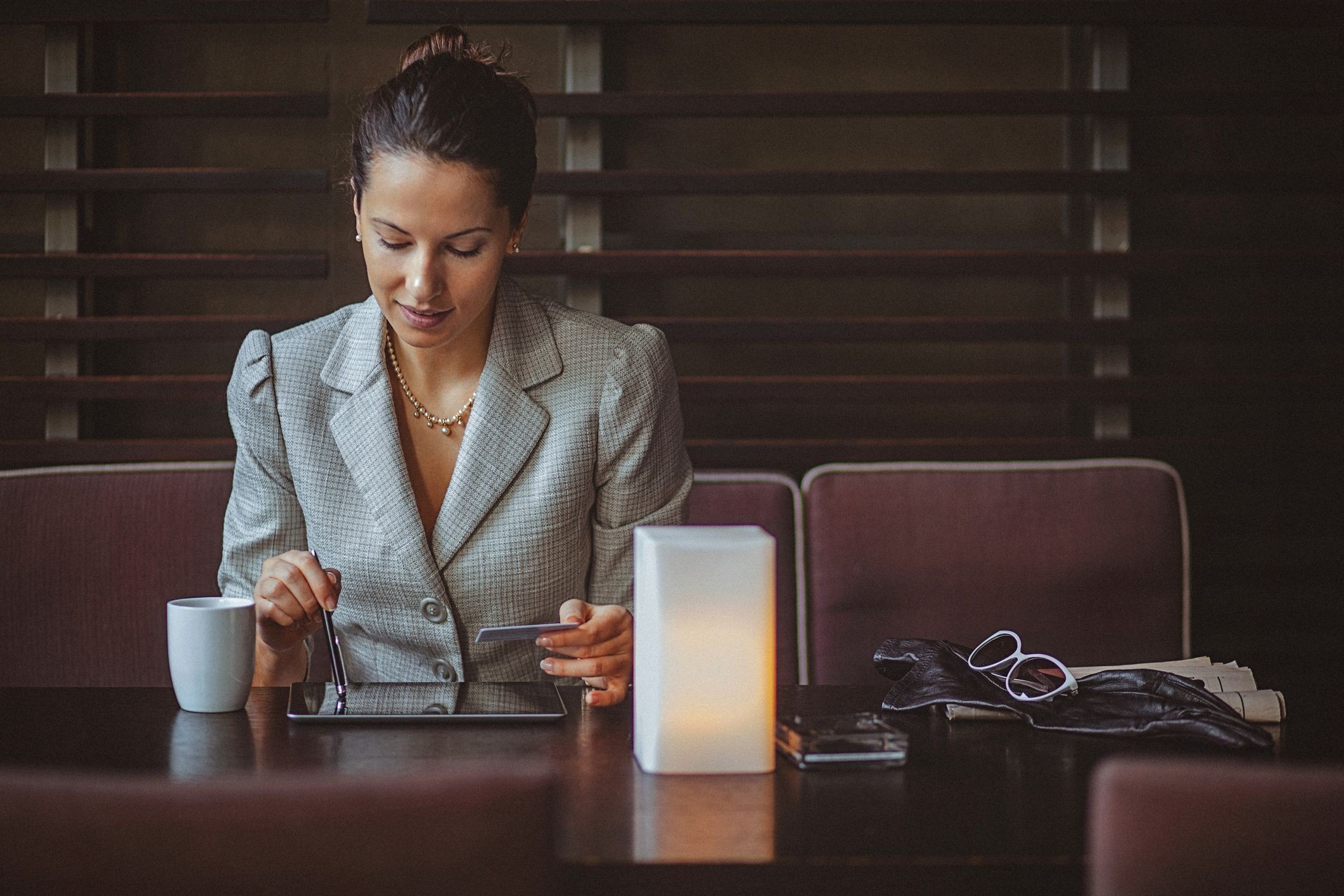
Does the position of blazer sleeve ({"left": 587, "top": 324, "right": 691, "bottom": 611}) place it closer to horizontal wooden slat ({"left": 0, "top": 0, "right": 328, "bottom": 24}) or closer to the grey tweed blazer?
the grey tweed blazer

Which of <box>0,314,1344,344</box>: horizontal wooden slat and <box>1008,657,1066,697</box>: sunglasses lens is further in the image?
<box>0,314,1344,344</box>: horizontal wooden slat

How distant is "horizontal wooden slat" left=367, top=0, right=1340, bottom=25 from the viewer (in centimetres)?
226

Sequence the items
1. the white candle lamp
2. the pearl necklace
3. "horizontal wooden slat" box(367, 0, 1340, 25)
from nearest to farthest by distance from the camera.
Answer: the white candle lamp < the pearl necklace < "horizontal wooden slat" box(367, 0, 1340, 25)

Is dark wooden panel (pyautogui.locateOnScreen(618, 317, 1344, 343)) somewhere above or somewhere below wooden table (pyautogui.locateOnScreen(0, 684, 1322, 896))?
above

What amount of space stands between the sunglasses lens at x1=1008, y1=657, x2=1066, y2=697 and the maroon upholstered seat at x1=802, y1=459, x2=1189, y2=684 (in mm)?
711

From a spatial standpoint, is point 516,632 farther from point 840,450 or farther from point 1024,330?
point 1024,330

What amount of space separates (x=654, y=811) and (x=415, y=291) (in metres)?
0.82

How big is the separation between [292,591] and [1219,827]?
38.9 inches

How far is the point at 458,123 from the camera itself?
153 cm

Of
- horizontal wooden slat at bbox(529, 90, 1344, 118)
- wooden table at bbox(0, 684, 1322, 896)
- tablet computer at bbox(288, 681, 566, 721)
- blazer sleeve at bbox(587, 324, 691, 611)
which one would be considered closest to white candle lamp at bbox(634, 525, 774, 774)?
wooden table at bbox(0, 684, 1322, 896)

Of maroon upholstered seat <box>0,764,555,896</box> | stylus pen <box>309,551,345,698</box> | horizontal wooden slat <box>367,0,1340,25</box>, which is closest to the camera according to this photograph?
maroon upholstered seat <box>0,764,555,896</box>

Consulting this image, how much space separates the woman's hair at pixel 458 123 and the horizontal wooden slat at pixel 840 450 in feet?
2.72

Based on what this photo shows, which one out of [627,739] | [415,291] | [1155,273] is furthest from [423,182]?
[1155,273]

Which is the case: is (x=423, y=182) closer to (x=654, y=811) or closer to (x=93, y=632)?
(x=654, y=811)
